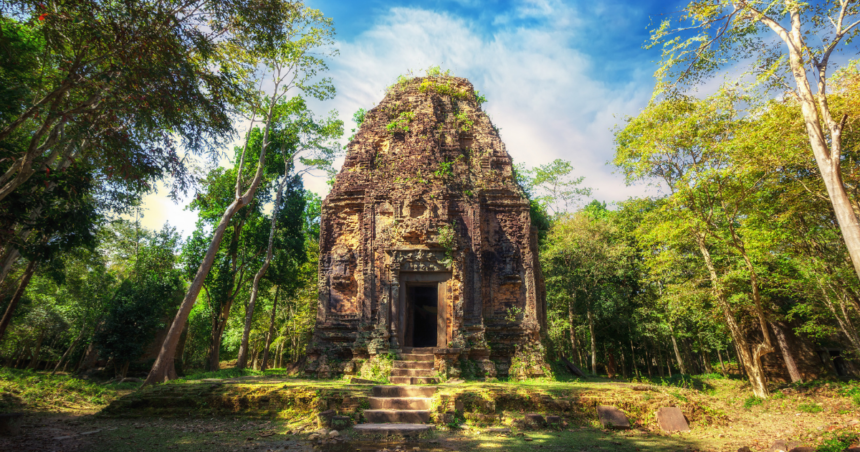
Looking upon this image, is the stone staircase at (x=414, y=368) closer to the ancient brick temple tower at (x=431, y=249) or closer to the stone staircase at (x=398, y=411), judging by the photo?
the ancient brick temple tower at (x=431, y=249)

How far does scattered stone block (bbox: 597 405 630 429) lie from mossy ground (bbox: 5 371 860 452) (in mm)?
162

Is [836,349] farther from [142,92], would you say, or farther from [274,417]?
[142,92]

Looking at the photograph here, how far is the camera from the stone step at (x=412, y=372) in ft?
35.1

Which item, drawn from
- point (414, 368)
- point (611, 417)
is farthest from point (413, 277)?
point (611, 417)

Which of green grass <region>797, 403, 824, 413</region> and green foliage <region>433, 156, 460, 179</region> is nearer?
green grass <region>797, 403, 824, 413</region>

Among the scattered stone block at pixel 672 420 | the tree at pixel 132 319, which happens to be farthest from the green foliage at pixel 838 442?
the tree at pixel 132 319

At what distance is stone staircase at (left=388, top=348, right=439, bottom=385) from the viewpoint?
1003 cm

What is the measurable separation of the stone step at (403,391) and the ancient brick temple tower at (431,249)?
2.12 meters

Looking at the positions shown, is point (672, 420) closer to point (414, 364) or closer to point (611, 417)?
point (611, 417)

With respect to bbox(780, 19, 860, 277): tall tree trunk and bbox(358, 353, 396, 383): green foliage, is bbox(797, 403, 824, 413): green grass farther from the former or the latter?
bbox(358, 353, 396, 383): green foliage

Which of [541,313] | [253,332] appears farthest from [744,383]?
[253,332]

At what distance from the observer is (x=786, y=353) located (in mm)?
16516

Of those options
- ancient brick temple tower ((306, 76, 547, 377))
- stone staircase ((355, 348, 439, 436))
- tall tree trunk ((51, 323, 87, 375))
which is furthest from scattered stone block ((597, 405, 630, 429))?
tall tree trunk ((51, 323, 87, 375))

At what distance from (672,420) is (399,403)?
4.94 m
